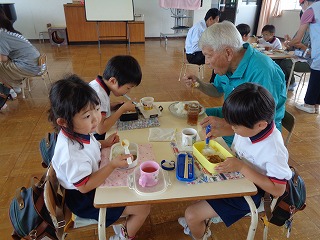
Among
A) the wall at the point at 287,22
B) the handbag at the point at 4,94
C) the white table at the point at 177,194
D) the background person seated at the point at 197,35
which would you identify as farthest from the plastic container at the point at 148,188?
the wall at the point at 287,22

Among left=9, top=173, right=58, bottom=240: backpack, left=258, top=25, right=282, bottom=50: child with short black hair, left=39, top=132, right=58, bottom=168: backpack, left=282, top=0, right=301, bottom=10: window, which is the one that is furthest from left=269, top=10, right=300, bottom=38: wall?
left=9, top=173, right=58, bottom=240: backpack

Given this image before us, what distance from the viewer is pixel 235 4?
292 inches

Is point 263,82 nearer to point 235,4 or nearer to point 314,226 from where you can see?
point 314,226

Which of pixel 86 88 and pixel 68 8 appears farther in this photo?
pixel 68 8

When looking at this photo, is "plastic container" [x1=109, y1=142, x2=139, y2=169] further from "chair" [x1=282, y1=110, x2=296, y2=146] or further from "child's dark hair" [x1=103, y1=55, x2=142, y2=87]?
"chair" [x1=282, y1=110, x2=296, y2=146]

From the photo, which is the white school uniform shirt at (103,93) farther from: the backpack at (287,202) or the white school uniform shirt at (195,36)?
the white school uniform shirt at (195,36)

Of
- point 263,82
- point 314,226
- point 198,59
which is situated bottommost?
point 314,226

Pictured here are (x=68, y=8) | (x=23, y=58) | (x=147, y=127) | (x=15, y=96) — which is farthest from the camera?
(x=68, y=8)

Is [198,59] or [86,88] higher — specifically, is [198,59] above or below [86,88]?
below

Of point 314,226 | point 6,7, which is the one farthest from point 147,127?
point 6,7

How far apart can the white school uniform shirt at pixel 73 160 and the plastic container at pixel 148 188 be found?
0.56 feet

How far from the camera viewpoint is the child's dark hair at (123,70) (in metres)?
1.42

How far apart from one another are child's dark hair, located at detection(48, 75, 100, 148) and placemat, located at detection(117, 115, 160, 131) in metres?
0.32

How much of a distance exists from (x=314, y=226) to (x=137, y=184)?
1352mm
